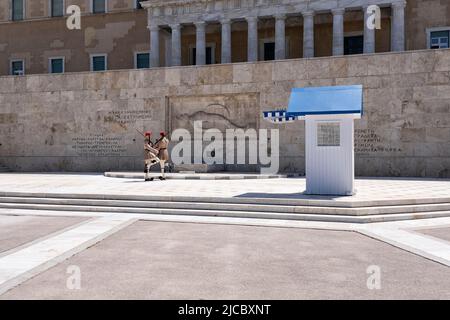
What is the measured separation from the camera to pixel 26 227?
10.2 m

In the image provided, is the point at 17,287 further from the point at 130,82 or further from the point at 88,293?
the point at 130,82

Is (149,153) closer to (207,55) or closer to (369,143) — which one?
(369,143)

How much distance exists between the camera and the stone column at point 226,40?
3703cm

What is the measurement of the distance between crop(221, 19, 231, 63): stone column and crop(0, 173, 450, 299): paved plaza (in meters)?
Result: 27.3

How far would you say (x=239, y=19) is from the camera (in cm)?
3706

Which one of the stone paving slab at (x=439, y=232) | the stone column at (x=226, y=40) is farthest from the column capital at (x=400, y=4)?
the stone paving slab at (x=439, y=232)

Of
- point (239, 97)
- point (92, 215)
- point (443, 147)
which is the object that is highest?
point (239, 97)

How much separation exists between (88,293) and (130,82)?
2119cm

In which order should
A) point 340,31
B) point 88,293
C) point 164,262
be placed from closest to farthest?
point 88,293 → point 164,262 → point 340,31

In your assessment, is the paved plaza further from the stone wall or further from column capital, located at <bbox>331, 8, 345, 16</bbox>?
column capital, located at <bbox>331, 8, 345, 16</bbox>

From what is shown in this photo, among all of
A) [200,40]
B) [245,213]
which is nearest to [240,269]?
[245,213]

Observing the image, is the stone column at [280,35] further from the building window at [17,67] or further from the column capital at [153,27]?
the building window at [17,67]

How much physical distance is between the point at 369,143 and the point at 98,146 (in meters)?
15.2
